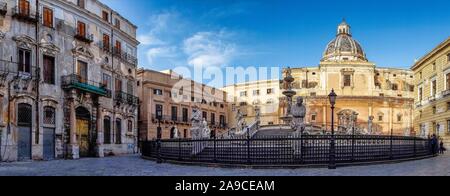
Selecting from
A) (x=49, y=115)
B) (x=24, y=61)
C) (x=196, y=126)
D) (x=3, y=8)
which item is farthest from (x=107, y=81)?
(x=196, y=126)

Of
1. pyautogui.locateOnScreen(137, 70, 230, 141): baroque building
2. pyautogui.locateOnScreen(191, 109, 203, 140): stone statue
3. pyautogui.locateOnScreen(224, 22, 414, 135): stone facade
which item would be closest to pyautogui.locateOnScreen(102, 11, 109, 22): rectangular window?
pyautogui.locateOnScreen(137, 70, 230, 141): baroque building

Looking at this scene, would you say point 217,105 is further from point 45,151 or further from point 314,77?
point 45,151

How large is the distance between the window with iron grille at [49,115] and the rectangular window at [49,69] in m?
1.64

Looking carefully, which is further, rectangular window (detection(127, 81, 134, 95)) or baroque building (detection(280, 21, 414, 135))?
baroque building (detection(280, 21, 414, 135))

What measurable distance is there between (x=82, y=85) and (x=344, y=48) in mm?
50220

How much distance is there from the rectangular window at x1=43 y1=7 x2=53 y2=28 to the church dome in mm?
49407

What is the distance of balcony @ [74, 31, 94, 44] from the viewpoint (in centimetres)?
2504

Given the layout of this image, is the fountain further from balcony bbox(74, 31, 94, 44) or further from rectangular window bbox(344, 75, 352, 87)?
rectangular window bbox(344, 75, 352, 87)

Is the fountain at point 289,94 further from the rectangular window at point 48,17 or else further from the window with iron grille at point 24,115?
the window with iron grille at point 24,115

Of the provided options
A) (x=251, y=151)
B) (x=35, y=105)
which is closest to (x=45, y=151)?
(x=35, y=105)

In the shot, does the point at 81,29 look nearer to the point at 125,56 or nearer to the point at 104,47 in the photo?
the point at 104,47

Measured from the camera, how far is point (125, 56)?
1235 inches

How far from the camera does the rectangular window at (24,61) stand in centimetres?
2090

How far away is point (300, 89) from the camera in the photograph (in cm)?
5903
